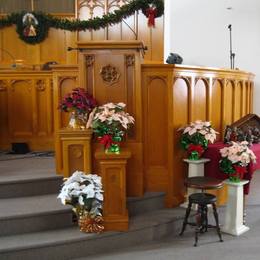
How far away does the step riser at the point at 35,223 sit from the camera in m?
3.21

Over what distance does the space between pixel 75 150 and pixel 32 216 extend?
72cm

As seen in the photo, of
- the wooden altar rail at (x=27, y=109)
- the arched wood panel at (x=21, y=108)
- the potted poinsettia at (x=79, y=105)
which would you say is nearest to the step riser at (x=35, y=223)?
the potted poinsettia at (x=79, y=105)

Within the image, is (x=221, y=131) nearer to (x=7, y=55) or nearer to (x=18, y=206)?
(x=18, y=206)

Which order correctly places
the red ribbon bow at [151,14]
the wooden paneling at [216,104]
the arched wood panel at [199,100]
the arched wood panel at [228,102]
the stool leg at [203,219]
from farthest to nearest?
the red ribbon bow at [151,14]
the arched wood panel at [228,102]
the wooden paneling at [216,104]
the arched wood panel at [199,100]
the stool leg at [203,219]

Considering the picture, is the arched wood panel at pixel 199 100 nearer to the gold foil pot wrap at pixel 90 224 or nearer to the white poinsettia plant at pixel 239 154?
the white poinsettia plant at pixel 239 154

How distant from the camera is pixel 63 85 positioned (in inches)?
164

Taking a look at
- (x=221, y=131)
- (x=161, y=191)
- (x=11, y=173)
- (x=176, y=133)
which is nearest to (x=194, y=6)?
(x=221, y=131)

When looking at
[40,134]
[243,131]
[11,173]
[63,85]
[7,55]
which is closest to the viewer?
[11,173]

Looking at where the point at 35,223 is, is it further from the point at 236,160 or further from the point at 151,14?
the point at 151,14

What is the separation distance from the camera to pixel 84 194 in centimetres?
308

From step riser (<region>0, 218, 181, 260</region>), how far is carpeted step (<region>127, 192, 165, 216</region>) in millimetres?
294

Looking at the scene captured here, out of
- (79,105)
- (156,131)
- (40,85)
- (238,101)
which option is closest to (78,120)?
(79,105)

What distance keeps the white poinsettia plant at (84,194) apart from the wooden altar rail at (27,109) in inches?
89.3

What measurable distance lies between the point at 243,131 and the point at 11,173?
2734mm
